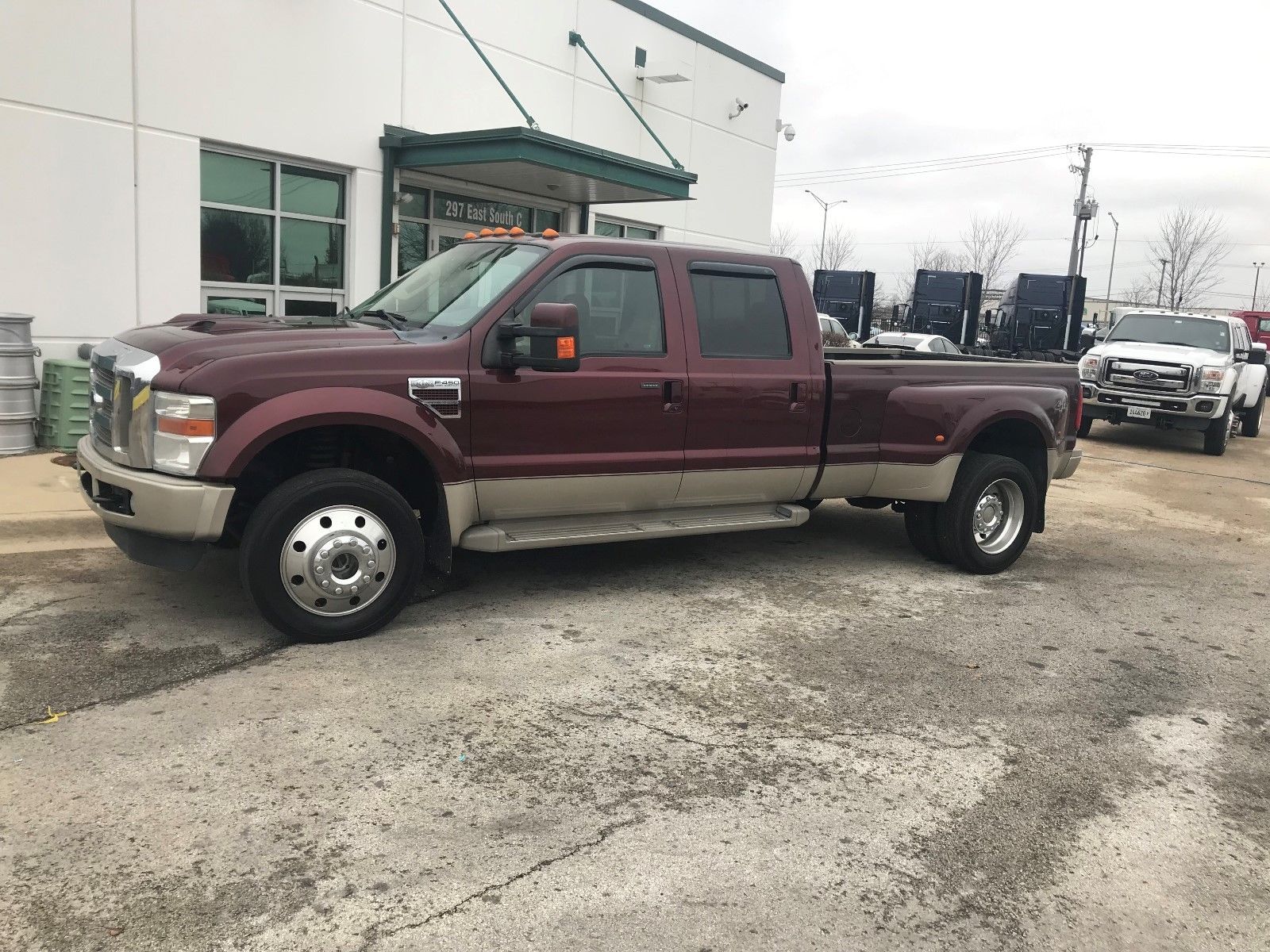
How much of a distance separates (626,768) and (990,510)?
4.37 meters

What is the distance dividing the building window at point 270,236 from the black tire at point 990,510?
762cm

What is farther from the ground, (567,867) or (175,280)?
(175,280)

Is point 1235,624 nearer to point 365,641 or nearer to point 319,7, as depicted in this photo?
point 365,641

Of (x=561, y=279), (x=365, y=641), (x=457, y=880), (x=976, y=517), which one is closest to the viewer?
(x=457, y=880)

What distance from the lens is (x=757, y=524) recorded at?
647 cm

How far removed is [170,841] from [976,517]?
221 inches

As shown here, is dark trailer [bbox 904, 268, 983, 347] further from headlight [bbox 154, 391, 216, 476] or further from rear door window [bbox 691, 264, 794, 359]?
headlight [bbox 154, 391, 216, 476]

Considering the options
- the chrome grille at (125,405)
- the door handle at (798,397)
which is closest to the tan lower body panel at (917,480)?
the door handle at (798,397)

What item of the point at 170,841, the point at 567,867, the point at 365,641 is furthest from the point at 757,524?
the point at 170,841

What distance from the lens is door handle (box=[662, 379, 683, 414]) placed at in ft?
19.5

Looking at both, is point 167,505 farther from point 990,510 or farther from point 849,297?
point 849,297

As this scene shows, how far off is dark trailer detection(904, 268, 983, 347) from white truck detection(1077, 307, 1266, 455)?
15346 mm

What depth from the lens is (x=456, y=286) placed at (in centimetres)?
585

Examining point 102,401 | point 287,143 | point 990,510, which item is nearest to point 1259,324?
point 990,510
